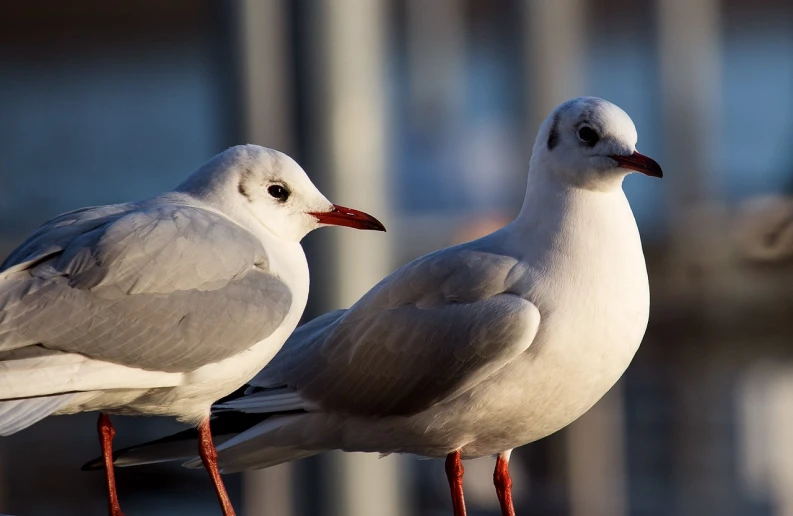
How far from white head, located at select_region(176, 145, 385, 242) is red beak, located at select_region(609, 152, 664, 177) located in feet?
1.59

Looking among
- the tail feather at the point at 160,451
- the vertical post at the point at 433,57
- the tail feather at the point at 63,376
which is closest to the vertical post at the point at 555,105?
the tail feather at the point at 160,451

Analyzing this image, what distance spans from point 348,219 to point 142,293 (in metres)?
0.46

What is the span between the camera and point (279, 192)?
2.53 metres

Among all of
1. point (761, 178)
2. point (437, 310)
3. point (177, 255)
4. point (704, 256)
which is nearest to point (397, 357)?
point (437, 310)

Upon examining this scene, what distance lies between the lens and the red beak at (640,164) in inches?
93.7

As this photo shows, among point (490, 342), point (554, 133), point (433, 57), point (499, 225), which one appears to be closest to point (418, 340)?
point (490, 342)

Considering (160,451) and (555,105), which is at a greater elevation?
(555,105)

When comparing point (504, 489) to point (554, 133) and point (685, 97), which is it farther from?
point (685, 97)

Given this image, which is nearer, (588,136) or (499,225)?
(588,136)

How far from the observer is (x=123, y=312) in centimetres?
229

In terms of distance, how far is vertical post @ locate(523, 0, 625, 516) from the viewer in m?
6.03

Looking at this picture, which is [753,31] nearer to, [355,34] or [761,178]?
[761,178]

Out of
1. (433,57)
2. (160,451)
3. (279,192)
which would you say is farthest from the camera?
(433,57)

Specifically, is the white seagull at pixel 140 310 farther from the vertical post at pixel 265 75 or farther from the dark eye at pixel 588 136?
the dark eye at pixel 588 136
